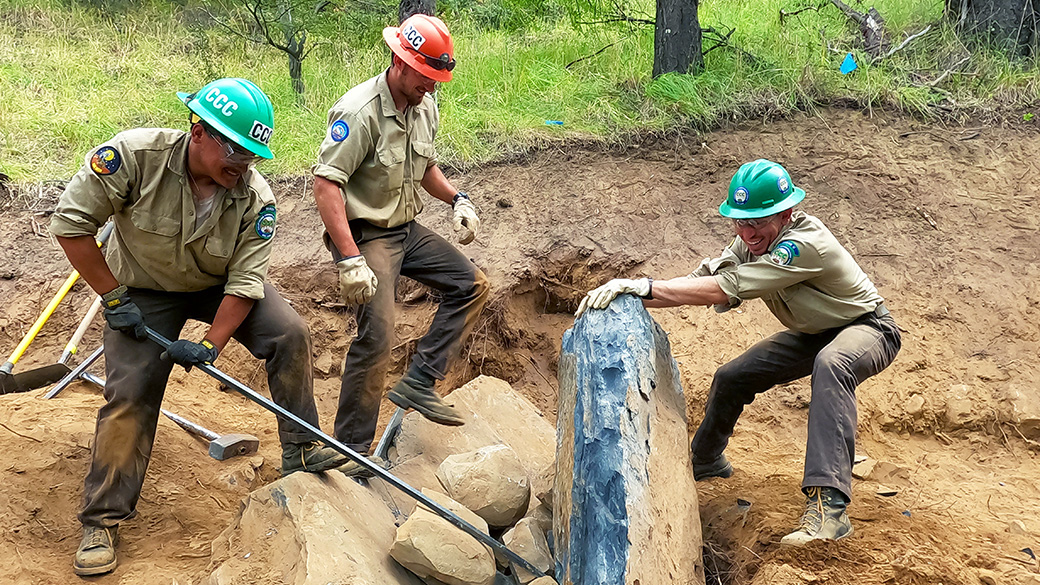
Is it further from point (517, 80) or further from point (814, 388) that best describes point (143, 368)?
point (517, 80)

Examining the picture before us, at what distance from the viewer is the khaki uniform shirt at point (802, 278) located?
11.6 ft

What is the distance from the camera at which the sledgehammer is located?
448 centimetres

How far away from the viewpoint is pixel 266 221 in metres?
3.73

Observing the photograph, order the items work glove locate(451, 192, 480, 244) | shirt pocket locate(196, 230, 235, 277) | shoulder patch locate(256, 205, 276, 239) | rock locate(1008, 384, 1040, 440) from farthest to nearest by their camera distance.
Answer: rock locate(1008, 384, 1040, 440) → work glove locate(451, 192, 480, 244) → shoulder patch locate(256, 205, 276, 239) → shirt pocket locate(196, 230, 235, 277)

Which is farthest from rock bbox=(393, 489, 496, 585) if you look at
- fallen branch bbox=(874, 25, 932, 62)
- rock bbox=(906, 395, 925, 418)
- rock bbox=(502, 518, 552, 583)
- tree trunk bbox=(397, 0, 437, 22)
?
fallen branch bbox=(874, 25, 932, 62)

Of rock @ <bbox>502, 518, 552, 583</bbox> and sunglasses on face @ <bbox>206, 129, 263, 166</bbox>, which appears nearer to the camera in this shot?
sunglasses on face @ <bbox>206, 129, 263, 166</bbox>

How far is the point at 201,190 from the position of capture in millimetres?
3574

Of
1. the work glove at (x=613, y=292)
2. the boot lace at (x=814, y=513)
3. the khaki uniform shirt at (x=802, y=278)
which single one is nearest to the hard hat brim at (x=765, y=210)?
the khaki uniform shirt at (x=802, y=278)

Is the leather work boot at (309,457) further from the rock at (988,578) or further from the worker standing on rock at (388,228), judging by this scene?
the rock at (988,578)

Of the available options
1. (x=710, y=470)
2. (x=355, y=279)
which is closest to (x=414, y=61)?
(x=355, y=279)

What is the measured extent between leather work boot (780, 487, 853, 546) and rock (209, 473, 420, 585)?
4.94 ft

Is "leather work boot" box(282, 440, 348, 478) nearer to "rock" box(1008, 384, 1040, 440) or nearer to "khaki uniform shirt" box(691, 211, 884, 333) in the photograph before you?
"khaki uniform shirt" box(691, 211, 884, 333)

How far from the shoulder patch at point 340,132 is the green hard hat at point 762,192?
5.57 ft

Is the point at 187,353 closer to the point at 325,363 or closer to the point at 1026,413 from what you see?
the point at 325,363
